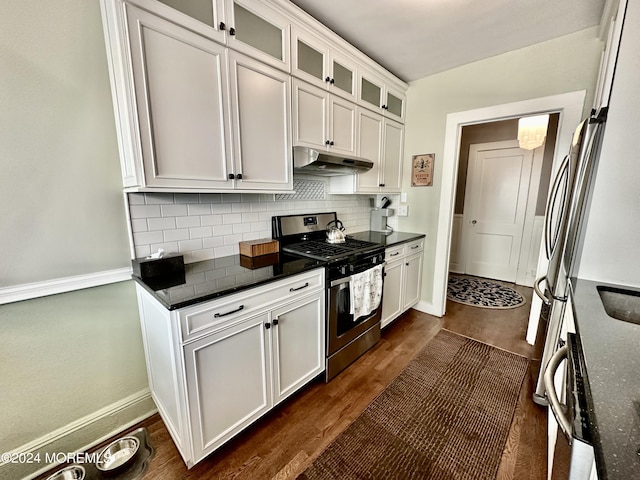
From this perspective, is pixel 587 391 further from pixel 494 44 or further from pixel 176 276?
pixel 494 44

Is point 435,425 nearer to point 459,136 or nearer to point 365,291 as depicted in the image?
point 365,291

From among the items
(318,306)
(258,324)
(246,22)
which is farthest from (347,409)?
(246,22)

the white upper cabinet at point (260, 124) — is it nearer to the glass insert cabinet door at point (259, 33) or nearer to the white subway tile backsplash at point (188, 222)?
the glass insert cabinet door at point (259, 33)

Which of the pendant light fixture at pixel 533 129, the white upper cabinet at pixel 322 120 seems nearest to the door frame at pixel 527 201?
the pendant light fixture at pixel 533 129

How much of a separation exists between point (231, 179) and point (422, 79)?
243 cm

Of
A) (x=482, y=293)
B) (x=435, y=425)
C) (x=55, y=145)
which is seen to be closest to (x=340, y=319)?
(x=435, y=425)

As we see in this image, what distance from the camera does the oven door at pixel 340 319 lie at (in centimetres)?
181

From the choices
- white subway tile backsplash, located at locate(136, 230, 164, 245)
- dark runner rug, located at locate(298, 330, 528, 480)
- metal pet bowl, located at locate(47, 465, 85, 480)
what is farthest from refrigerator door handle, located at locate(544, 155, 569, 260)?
metal pet bowl, located at locate(47, 465, 85, 480)

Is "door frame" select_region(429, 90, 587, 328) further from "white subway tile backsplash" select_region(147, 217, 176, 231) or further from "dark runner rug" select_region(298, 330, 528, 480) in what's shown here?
"white subway tile backsplash" select_region(147, 217, 176, 231)

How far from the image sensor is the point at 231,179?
154 cm

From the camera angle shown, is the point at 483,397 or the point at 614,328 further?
the point at 483,397

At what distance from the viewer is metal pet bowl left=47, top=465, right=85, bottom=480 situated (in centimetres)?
125

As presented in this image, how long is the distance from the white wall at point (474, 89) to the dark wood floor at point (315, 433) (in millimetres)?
1285

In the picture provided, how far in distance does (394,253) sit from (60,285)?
2284 millimetres
